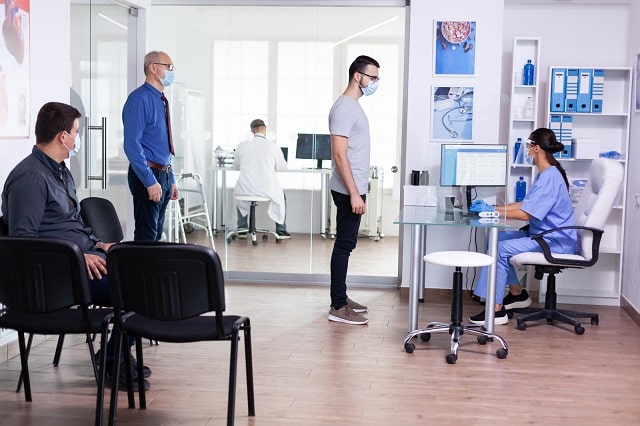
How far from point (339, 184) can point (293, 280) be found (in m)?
1.66

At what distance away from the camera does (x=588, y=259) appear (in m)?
5.40

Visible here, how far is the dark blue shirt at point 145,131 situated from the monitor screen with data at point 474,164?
6.39 feet

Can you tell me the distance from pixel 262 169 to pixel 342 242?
156cm

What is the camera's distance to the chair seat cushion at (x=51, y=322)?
3389 millimetres

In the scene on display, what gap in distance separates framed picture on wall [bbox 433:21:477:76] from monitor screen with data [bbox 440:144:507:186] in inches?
25.5

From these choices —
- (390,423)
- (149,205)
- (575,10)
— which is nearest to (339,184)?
(149,205)

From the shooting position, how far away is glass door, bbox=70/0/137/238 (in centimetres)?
552

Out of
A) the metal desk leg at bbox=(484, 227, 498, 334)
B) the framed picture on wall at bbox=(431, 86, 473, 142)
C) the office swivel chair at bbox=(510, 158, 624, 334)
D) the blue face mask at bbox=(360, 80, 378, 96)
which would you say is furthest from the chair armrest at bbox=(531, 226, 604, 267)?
the blue face mask at bbox=(360, 80, 378, 96)

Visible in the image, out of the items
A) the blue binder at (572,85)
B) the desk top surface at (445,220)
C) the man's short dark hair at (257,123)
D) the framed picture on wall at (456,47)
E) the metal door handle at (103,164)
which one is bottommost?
the desk top surface at (445,220)

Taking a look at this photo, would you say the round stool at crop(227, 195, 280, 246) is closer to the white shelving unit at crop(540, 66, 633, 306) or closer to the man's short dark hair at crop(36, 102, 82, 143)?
the white shelving unit at crop(540, 66, 633, 306)

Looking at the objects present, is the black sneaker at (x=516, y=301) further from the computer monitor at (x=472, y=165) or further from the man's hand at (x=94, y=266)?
the man's hand at (x=94, y=266)

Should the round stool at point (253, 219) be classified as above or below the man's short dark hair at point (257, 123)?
below

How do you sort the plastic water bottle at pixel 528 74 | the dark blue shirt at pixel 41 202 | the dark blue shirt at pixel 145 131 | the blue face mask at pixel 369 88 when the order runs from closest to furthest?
the dark blue shirt at pixel 41 202
the dark blue shirt at pixel 145 131
the blue face mask at pixel 369 88
the plastic water bottle at pixel 528 74

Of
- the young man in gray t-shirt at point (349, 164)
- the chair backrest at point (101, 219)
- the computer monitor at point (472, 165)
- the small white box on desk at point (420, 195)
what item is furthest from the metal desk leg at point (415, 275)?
the chair backrest at point (101, 219)
